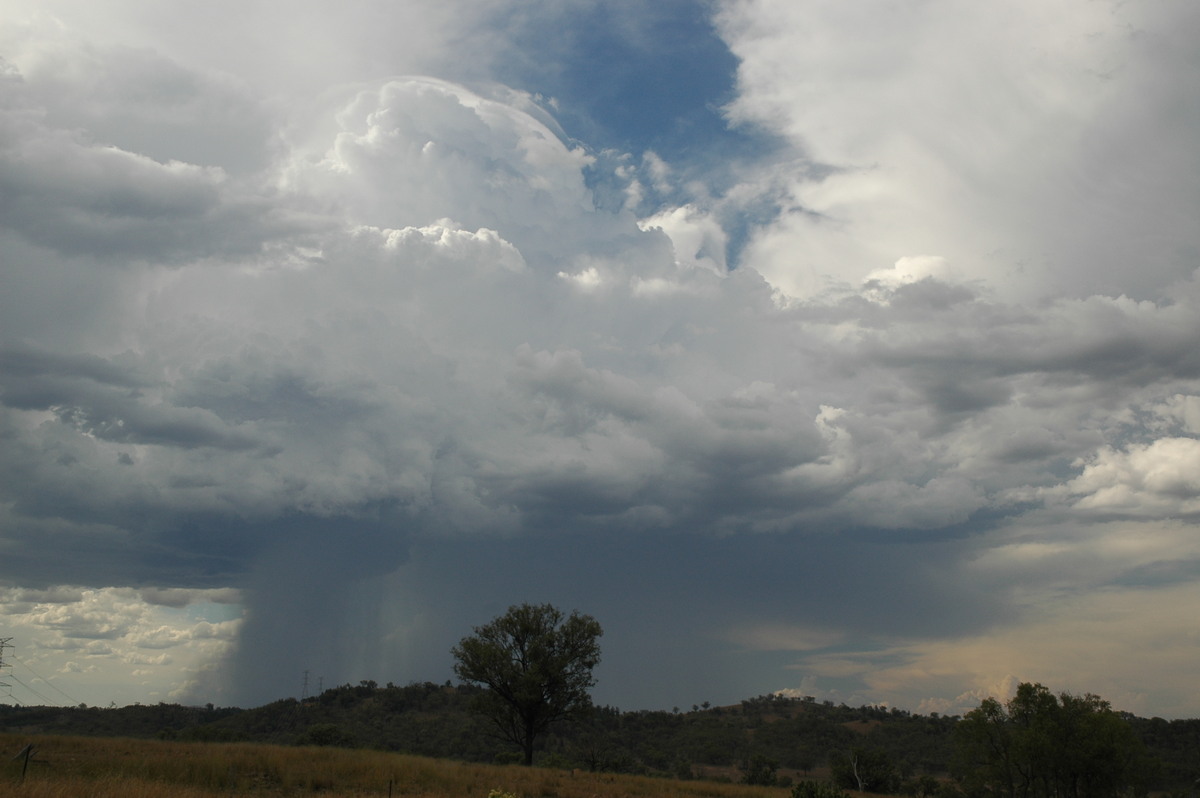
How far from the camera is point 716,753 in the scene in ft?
324

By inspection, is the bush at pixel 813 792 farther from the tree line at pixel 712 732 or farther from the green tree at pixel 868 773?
the green tree at pixel 868 773

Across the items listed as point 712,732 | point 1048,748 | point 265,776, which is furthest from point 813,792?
point 712,732

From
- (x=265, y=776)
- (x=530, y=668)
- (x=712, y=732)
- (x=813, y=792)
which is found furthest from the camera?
(x=712, y=732)

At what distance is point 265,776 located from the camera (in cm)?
2870

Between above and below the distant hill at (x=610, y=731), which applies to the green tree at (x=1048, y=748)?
above

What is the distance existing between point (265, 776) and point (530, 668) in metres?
26.4

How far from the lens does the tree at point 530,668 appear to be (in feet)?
174

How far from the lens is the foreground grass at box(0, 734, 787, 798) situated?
21.4m

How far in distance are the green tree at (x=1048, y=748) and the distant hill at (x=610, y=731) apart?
16.6 m

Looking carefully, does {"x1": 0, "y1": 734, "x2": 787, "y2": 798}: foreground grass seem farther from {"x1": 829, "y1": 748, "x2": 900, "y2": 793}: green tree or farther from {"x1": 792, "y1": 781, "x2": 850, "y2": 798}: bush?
{"x1": 829, "y1": 748, "x2": 900, "y2": 793}: green tree

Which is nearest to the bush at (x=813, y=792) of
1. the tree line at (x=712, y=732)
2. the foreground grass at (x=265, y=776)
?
the tree line at (x=712, y=732)

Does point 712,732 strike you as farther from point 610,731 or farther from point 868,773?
point 868,773

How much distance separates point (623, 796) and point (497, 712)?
25.1 metres

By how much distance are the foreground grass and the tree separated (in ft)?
45.4
